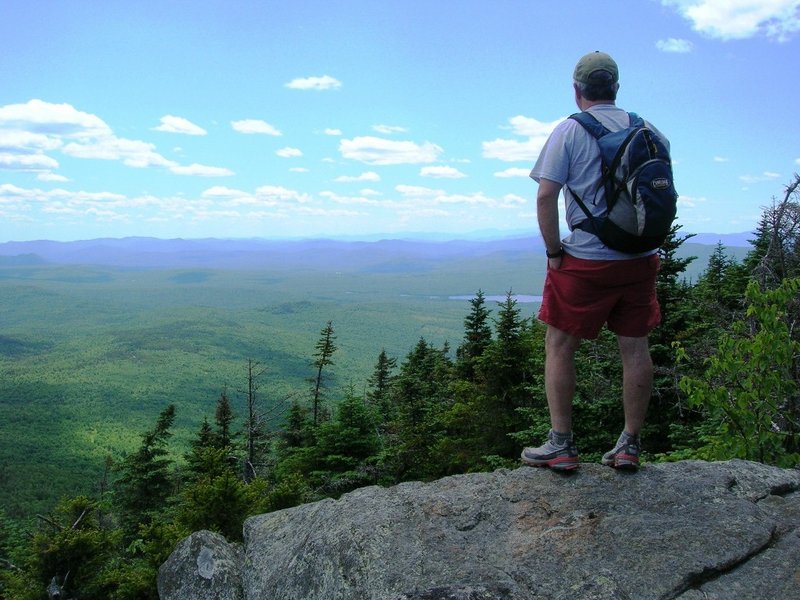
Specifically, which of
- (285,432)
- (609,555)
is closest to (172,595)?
(609,555)

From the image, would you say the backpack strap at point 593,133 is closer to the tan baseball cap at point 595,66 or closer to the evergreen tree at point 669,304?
the tan baseball cap at point 595,66

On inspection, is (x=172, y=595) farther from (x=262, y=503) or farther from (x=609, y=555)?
(x=262, y=503)

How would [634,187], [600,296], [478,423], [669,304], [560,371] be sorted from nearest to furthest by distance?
[634,187], [600,296], [560,371], [669,304], [478,423]

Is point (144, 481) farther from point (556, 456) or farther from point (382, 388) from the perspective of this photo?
point (556, 456)

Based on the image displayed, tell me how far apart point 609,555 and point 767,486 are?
2.05 m

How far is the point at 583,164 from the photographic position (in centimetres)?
→ 418

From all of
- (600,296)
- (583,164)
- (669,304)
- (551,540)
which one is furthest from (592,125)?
(669,304)

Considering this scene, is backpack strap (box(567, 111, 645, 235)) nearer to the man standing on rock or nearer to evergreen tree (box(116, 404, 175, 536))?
the man standing on rock

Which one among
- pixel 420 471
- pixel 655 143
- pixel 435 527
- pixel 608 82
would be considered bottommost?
pixel 420 471

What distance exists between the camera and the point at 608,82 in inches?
168

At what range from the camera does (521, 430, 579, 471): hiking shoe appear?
486 centimetres

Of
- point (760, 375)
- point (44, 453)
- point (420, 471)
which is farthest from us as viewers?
point (44, 453)

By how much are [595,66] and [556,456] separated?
323 cm

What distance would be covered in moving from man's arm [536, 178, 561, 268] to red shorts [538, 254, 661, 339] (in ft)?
0.93
